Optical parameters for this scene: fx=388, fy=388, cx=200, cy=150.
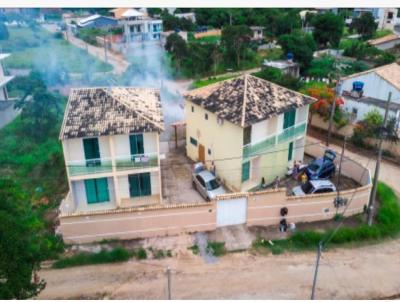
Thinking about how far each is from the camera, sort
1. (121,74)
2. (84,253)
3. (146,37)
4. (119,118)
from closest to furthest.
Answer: (84,253) → (119,118) → (121,74) → (146,37)

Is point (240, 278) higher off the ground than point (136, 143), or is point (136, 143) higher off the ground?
point (136, 143)

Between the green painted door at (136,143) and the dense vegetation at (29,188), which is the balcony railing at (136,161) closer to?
the green painted door at (136,143)

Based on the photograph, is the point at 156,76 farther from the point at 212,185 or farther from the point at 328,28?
the point at 328,28

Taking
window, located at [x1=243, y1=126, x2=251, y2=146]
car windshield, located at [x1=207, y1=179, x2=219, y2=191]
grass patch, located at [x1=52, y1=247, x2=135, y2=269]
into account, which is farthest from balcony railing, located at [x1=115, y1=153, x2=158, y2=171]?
window, located at [x1=243, y1=126, x2=251, y2=146]

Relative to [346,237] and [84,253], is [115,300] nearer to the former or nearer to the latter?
[84,253]

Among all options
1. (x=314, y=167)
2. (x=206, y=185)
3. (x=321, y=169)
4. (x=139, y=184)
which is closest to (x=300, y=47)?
(x=314, y=167)

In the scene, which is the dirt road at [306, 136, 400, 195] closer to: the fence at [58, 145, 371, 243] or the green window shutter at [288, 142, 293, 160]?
the green window shutter at [288, 142, 293, 160]

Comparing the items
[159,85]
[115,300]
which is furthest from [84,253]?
[159,85]
